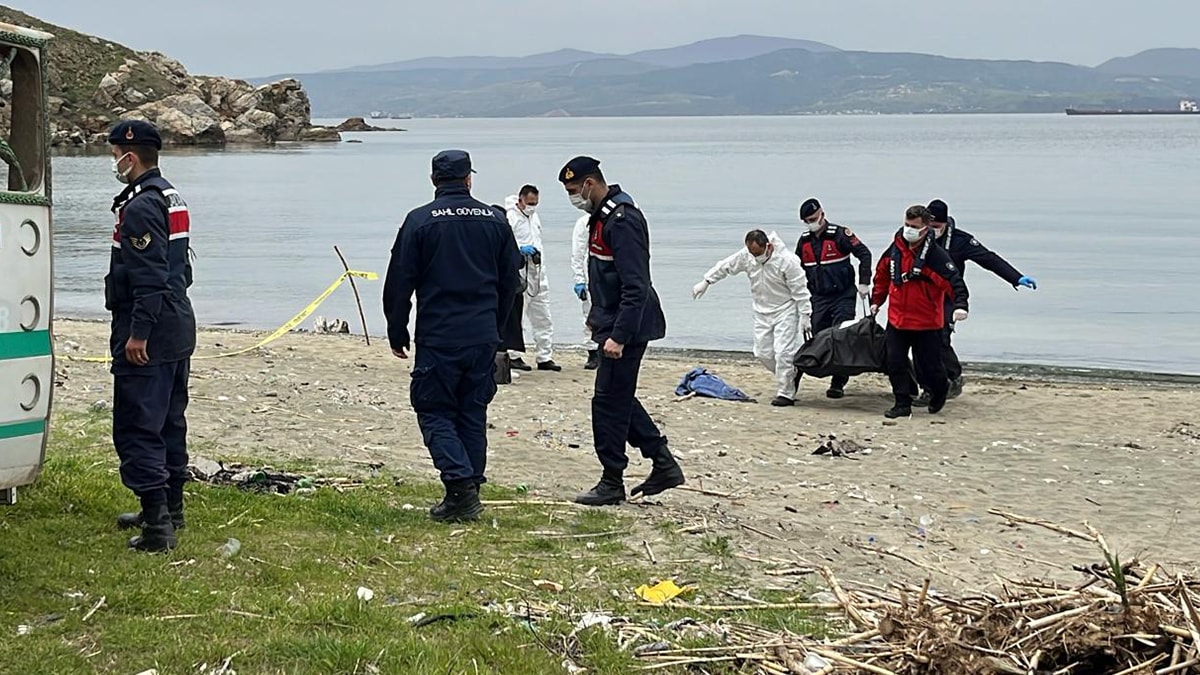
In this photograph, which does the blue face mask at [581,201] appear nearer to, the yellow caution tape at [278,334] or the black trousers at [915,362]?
the black trousers at [915,362]

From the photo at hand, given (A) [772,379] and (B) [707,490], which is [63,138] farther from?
(B) [707,490]

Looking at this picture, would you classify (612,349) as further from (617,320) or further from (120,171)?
A: (120,171)

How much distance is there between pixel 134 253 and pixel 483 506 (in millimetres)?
2869

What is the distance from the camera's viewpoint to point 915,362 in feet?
45.0

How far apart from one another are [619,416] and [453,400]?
1.18 metres

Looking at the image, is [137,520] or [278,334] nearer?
[137,520]

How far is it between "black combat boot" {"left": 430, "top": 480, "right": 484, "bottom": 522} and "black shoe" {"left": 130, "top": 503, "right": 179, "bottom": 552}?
1.66 meters

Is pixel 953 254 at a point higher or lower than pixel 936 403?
higher

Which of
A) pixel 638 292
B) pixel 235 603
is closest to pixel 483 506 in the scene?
pixel 638 292

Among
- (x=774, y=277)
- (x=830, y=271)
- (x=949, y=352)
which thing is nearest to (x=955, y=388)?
(x=949, y=352)

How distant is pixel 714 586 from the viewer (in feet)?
23.9

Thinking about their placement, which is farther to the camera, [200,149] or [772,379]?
[200,149]

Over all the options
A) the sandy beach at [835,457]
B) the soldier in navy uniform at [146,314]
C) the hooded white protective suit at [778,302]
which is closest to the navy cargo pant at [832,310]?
the hooded white protective suit at [778,302]

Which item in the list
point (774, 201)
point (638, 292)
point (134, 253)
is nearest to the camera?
point (134, 253)
